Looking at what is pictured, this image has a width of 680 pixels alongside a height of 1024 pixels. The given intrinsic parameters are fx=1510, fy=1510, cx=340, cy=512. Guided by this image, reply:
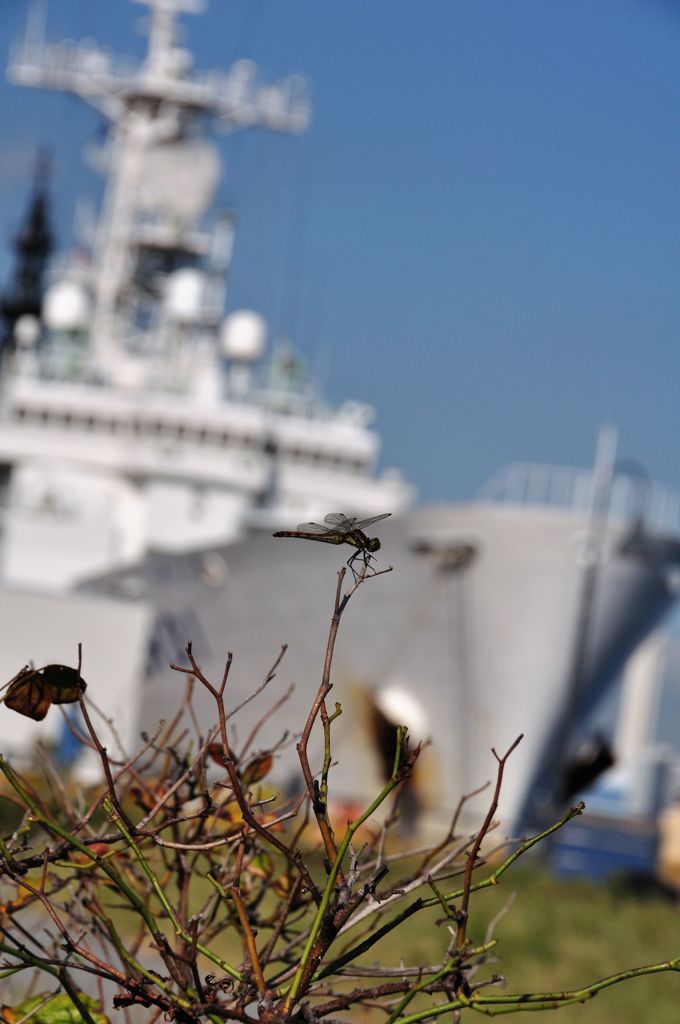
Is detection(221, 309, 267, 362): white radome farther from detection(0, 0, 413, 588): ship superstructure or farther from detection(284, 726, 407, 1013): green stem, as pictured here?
detection(284, 726, 407, 1013): green stem

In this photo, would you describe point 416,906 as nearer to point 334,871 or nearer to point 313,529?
point 334,871

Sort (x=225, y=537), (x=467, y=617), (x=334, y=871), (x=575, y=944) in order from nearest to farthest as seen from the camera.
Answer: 1. (x=334, y=871)
2. (x=575, y=944)
3. (x=467, y=617)
4. (x=225, y=537)

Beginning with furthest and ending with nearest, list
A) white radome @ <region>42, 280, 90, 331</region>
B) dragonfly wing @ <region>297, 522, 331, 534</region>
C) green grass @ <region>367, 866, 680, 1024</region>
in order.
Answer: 1. white radome @ <region>42, 280, 90, 331</region>
2. green grass @ <region>367, 866, 680, 1024</region>
3. dragonfly wing @ <region>297, 522, 331, 534</region>

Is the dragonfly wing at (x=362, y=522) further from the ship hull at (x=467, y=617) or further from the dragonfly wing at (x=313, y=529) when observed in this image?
the ship hull at (x=467, y=617)

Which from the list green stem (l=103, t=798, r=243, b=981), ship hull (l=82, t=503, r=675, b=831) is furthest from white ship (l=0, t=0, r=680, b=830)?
green stem (l=103, t=798, r=243, b=981)

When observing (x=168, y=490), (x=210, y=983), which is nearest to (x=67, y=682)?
(x=210, y=983)

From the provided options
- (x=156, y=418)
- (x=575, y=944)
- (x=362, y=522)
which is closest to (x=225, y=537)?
(x=156, y=418)

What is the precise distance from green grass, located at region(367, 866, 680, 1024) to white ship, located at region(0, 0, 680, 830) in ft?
7.71

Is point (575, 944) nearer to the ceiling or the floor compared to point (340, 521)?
nearer to the floor

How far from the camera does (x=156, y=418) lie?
2069 centimetres

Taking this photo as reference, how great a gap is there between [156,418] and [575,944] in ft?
40.1

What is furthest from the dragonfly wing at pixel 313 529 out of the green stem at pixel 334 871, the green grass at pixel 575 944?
the green grass at pixel 575 944

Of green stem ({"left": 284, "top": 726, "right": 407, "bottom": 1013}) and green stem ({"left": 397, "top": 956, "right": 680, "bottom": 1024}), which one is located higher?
green stem ({"left": 284, "top": 726, "right": 407, "bottom": 1013})

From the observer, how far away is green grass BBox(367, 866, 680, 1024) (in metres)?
8.67
